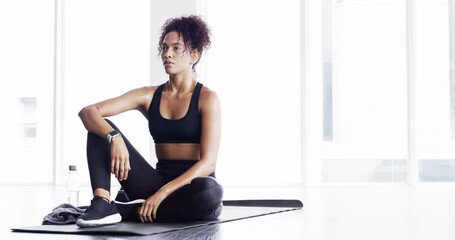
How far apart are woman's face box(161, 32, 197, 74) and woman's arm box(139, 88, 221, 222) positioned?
0.14 meters

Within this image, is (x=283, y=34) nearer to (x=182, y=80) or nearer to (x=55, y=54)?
(x=55, y=54)

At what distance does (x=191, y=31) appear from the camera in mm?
3379

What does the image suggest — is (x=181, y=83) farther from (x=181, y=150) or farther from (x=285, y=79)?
(x=285, y=79)

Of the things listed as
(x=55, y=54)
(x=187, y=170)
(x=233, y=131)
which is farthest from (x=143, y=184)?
(x=55, y=54)

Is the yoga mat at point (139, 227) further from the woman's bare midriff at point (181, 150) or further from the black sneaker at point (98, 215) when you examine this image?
the woman's bare midriff at point (181, 150)

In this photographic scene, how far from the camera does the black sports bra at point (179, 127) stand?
3230 mm

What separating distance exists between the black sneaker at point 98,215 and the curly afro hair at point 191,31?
76 cm

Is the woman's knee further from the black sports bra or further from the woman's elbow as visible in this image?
the woman's elbow

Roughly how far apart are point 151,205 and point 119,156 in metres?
0.23

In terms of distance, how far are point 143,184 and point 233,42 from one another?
172 inches

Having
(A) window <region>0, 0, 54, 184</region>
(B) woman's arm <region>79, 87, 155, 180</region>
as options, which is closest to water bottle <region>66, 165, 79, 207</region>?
(B) woman's arm <region>79, 87, 155, 180</region>

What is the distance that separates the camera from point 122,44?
768 centimetres

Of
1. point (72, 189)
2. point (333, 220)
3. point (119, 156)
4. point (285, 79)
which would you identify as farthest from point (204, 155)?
point (285, 79)

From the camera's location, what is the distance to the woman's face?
3303mm
